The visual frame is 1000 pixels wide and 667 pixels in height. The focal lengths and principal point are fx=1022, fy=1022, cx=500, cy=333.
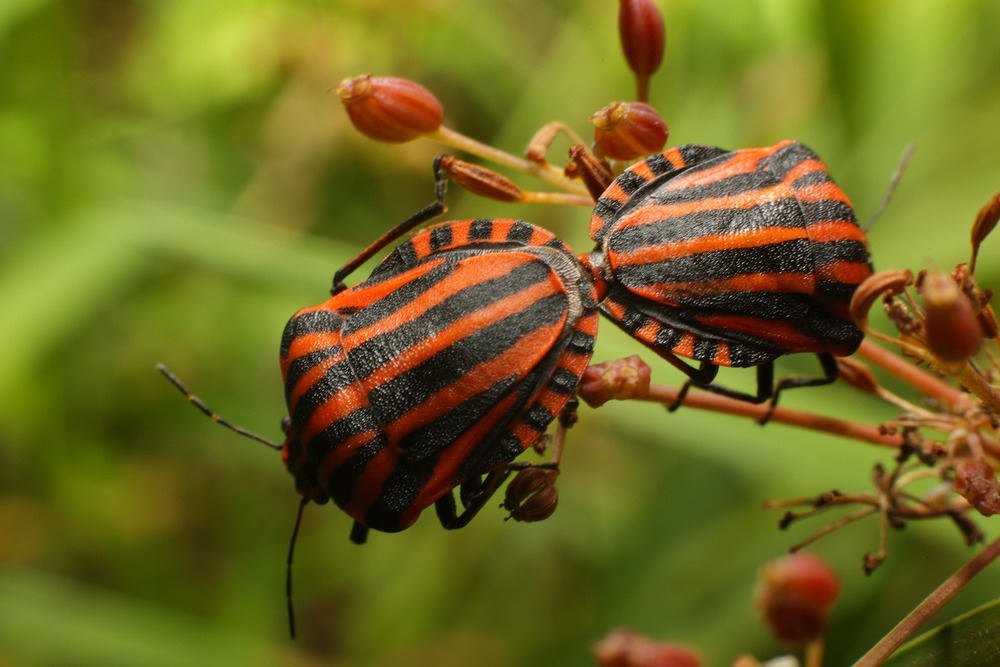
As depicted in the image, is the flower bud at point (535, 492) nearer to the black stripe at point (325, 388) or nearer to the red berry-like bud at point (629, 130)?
the black stripe at point (325, 388)

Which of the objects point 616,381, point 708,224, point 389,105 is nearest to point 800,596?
point 616,381

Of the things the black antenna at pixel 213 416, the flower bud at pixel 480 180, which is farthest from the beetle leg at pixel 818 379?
the black antenna at pixel 213 416

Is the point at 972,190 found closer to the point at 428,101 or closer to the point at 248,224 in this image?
the point at 428,101

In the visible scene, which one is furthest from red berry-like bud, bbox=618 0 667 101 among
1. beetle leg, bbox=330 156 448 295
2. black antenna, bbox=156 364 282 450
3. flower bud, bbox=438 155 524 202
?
black antenna, bbox=156 364 282 450

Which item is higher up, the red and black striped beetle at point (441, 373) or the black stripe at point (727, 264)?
the black stripe at point (727, 264)

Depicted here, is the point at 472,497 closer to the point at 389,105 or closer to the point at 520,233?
the point at 520,233

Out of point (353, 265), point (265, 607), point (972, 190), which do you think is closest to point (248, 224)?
point (265, 607)
